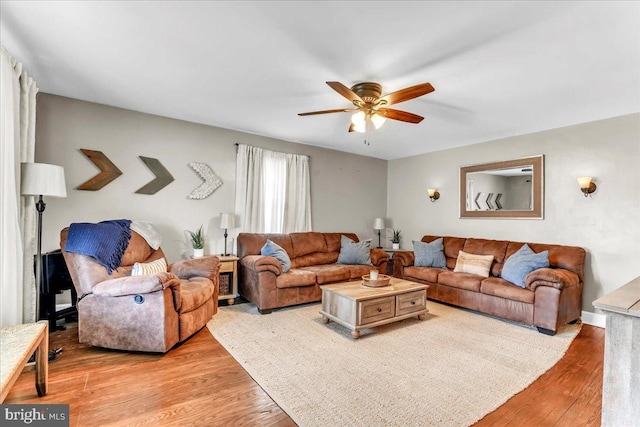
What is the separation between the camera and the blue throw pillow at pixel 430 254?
4.79 metres

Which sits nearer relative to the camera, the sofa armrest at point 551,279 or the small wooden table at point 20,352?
the small wooden table at point 20,352

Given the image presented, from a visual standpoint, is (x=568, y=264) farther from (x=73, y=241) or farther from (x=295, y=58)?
(x=73, y=241)

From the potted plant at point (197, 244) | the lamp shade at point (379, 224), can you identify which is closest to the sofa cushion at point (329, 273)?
the potted plant at point (197, 244)

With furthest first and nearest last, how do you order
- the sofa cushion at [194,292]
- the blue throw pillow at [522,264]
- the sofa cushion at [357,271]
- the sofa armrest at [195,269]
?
the sofa cushion at [357,271]
the blue throw pillow at [522,264]
the sofa armrest at [195,269]
the sofa cushion at [194,292]

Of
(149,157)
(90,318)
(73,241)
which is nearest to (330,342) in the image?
(90,318)

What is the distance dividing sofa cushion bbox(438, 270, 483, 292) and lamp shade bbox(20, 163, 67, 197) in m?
4.50

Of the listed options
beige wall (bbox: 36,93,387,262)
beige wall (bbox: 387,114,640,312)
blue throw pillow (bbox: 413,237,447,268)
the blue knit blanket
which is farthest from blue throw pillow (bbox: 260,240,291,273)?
beige wall (bbox: 387,114,640,312)

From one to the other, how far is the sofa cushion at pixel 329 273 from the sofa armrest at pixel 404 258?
0.93 m

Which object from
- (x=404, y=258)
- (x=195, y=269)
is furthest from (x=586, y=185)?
(x=195, y=269)

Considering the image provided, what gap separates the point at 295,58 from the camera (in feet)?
7.94

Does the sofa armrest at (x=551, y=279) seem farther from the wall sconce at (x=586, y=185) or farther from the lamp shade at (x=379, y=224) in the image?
the lamp shade at (x=379, y=224)

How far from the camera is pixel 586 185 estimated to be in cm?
369

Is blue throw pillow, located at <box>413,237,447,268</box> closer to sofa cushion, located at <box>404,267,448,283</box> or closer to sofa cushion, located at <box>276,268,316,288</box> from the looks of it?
sofa cushion, located at <box>404,267,448,283</box>

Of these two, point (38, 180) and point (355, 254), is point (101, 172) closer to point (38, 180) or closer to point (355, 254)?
point (38, 180)
